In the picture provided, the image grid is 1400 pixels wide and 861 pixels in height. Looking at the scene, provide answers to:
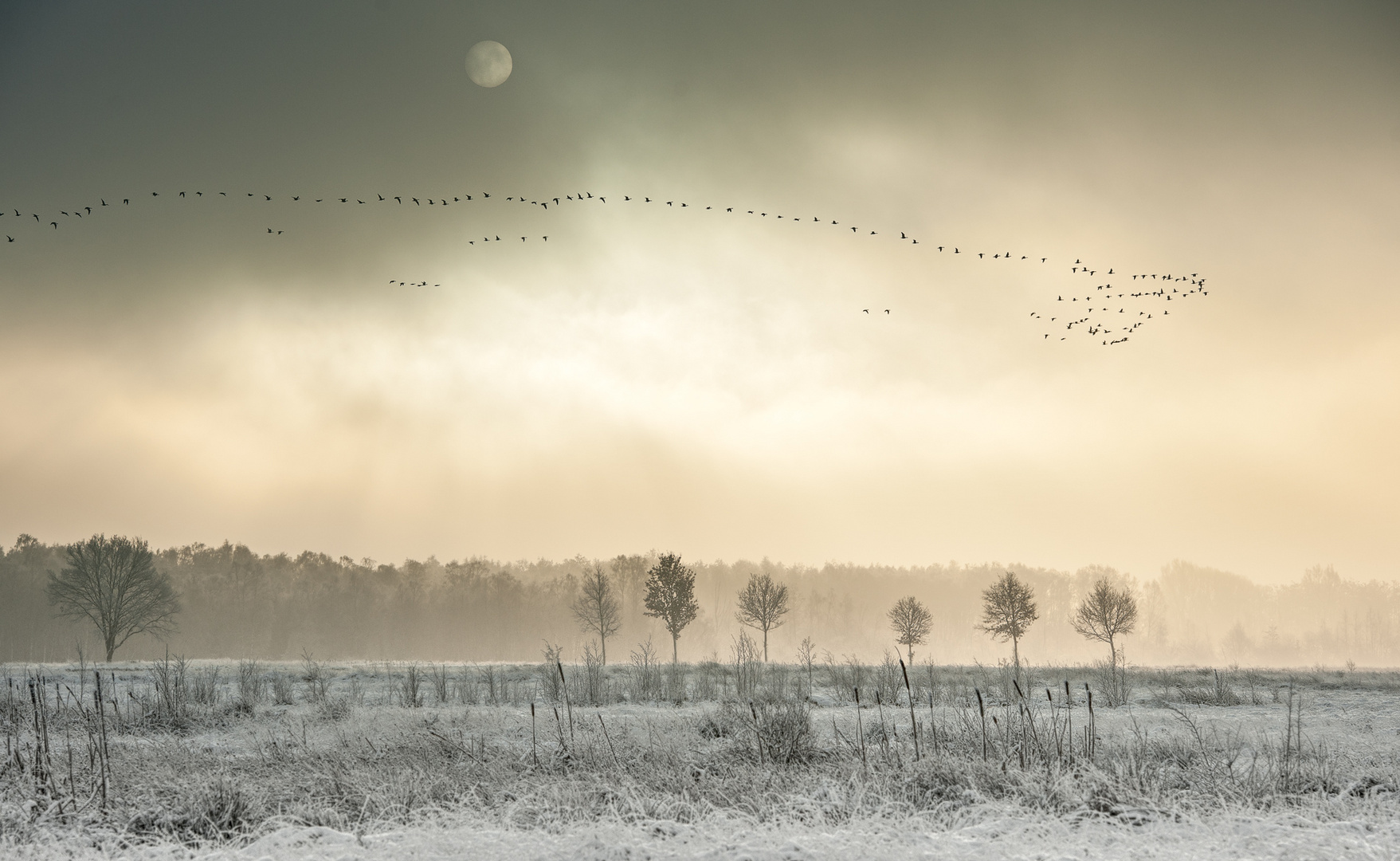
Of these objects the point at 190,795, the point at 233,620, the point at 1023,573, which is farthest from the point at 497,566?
the point at 190,795

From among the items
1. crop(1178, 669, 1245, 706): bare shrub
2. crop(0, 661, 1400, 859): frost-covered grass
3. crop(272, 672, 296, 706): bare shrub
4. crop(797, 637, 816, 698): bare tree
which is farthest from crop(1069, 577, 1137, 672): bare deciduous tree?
crop(272, 672, 296, 706): bare shrub

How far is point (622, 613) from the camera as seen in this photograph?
113 meters

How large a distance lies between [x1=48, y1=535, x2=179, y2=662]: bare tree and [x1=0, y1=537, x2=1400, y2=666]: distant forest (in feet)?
47.7

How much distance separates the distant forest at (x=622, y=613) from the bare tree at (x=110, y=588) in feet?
47.7

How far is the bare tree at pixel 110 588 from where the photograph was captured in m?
51.3

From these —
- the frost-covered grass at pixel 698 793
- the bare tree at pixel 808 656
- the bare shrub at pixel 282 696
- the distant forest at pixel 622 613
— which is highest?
the frost-covered grass at pixel 698 793

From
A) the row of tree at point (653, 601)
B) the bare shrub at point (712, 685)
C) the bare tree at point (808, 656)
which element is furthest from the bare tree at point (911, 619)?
the bare shrub at point (712, 685)

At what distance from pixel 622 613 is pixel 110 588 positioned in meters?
69.6

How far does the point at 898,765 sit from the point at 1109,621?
54081 mm

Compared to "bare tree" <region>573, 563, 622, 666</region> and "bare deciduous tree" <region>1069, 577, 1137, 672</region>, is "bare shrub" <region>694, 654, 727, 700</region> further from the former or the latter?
"bare deciduous tree" <region>1069, 577, 1137, 672</region>

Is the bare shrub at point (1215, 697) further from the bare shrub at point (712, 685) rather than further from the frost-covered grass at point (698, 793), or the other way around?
the bare shrub at point (712, 685)

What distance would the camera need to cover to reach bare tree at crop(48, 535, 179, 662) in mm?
51344

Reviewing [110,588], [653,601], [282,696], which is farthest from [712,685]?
[110,588]

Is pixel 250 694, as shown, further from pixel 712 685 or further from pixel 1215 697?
pixel 1215 697
